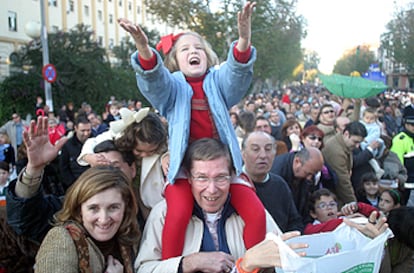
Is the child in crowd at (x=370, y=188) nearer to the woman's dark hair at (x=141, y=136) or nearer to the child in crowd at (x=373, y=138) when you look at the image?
the child in crowd at (x=373, y=138)

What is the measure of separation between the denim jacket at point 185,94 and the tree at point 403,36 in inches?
1026

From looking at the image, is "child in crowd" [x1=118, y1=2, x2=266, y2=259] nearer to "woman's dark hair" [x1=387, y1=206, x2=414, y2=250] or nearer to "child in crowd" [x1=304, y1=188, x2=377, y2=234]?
"woman's dark hair" [x1=387, y1=206, x2=414, y2=250]

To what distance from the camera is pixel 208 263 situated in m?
2.29

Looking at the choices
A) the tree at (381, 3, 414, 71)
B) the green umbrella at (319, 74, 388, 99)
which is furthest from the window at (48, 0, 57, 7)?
the green umbrella at (319, 74, 388, 99)

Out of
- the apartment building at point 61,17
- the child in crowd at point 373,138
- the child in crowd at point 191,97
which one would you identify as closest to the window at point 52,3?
the apartment building at point 61,17

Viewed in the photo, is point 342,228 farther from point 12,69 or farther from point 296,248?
point 12,69

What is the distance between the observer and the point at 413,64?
2578 centimetres

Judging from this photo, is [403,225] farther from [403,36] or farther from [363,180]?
[403,36]

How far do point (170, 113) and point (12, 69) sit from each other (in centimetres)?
2231

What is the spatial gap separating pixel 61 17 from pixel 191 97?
36371 mm

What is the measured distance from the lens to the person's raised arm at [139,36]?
2.33 metres

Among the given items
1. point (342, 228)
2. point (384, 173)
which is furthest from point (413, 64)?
point (342, 228)

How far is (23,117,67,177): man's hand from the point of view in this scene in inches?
93.4

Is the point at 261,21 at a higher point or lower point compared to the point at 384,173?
higher
